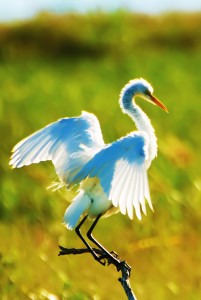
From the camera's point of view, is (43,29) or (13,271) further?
(43,29)

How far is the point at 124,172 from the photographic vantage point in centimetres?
359

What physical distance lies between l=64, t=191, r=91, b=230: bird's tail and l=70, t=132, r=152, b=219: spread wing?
7 centimetres

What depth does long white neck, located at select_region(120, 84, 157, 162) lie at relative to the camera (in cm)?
383

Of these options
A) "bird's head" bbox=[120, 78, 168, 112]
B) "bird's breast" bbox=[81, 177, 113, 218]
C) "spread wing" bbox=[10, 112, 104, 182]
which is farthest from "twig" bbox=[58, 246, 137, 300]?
"bird's head" bbox=[120, 78, 168, 112]

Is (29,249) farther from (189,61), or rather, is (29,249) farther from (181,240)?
(189,61)

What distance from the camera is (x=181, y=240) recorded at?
268 inches

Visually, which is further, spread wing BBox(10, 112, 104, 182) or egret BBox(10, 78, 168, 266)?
spread wing BBox(10, 112, 104, 182)

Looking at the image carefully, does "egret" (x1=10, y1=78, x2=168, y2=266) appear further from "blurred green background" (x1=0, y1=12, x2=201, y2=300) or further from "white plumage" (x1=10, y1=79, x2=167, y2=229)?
"blurred green background" (x1=0, y1=12, x2=201, y2=300)

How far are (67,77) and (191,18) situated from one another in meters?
6.13

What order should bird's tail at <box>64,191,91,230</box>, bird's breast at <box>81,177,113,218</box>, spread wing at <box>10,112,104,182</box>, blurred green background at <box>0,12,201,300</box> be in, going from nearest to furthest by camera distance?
bird's tail at <box>64,191,91,230</box> < bird's breast at <box>81,177,113,218</box> < spread wing at <box>10,112,104,182</box> < blurred green background at <box>0,12,201,300</box>

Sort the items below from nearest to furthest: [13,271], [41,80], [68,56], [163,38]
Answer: [13,271], [41,80], [68,56], [163,38]

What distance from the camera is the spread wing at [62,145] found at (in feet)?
12.9

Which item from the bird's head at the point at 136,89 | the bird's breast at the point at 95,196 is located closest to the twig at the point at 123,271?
the bird's breast at the point at 95,196

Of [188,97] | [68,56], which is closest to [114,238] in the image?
[188,97]
